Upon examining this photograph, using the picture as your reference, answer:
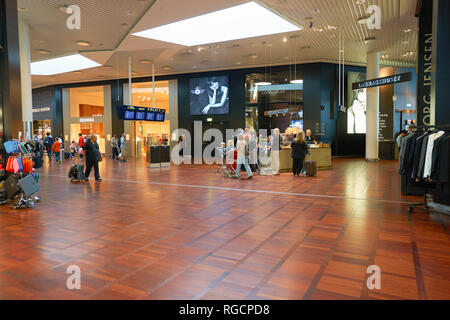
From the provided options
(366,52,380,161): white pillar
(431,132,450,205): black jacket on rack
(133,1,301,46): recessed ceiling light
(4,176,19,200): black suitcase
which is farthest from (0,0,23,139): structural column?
(366,52,380,161): white pillar

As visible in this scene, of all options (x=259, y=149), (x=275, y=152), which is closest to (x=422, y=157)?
(x=275, y=152)

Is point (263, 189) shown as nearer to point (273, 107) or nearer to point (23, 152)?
point (23, 152)

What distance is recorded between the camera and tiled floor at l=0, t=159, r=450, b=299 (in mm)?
2164

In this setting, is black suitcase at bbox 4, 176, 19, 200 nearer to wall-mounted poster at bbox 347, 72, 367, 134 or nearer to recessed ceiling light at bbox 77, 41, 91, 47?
recessed ceiling light at bbox 77, 41, 91, 47

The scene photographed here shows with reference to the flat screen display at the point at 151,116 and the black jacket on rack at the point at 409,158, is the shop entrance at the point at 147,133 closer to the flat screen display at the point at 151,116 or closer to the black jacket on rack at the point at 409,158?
the flat screen display at the point at 151,116

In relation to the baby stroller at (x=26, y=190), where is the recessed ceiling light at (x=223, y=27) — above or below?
above

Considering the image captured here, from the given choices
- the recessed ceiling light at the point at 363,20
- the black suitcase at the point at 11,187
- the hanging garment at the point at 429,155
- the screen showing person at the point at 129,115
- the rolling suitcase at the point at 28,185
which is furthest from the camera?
the screen showing person at the point at 129,115

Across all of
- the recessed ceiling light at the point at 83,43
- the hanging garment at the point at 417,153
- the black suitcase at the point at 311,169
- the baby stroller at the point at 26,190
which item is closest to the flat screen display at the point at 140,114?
the recessed ceiling light at the point at 83,43

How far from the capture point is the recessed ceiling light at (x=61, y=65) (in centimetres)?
1534

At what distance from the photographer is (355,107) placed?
1570cm

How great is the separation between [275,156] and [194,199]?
456cm

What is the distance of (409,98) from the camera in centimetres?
1680

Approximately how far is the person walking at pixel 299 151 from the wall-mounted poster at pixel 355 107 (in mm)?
8127

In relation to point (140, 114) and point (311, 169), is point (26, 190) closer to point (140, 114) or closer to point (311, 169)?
point (311, 169)
